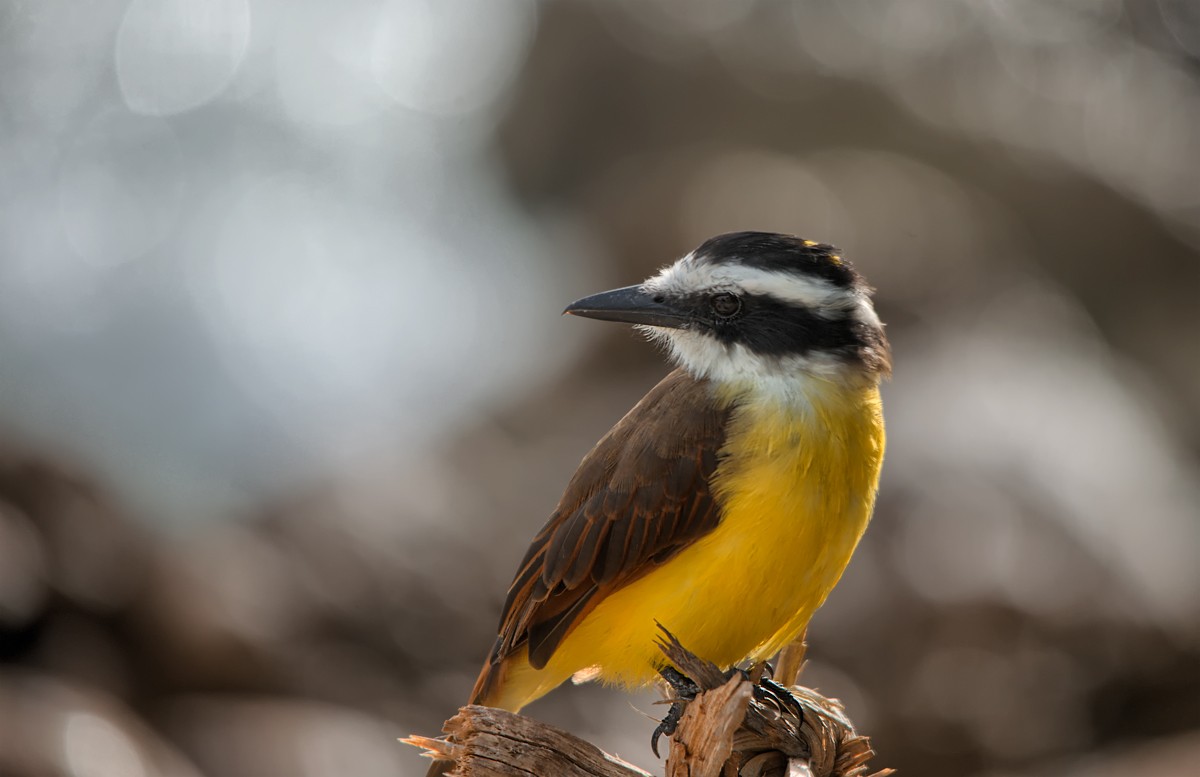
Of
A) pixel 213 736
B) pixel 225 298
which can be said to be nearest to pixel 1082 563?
pixel 213 736

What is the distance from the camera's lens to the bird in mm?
5410

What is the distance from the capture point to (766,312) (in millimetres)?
5840

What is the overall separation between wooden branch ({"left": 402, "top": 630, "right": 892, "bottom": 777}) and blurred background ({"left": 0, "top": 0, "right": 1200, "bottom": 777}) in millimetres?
1072

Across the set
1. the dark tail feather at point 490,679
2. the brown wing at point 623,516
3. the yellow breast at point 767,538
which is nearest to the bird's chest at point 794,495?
the yellow breast at point 767,538

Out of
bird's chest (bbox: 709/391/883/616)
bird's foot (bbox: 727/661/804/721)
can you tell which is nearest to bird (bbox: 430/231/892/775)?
bird's chest (bbox: 709/391/883/616)

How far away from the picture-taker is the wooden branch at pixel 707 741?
466cm

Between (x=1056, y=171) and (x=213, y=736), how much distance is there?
39.7 feet

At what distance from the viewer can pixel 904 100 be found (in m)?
17.9

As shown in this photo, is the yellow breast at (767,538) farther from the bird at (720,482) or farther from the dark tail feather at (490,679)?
the dark tail feather at (490,679)

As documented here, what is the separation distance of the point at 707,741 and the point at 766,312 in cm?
195

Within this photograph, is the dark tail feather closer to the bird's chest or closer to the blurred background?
the blurred background

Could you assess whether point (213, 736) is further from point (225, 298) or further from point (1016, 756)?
point (225, 298)

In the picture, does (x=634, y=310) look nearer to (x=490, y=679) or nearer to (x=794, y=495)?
(x=794, y=495)

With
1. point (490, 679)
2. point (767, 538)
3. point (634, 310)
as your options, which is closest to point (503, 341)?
point (490, 679)
